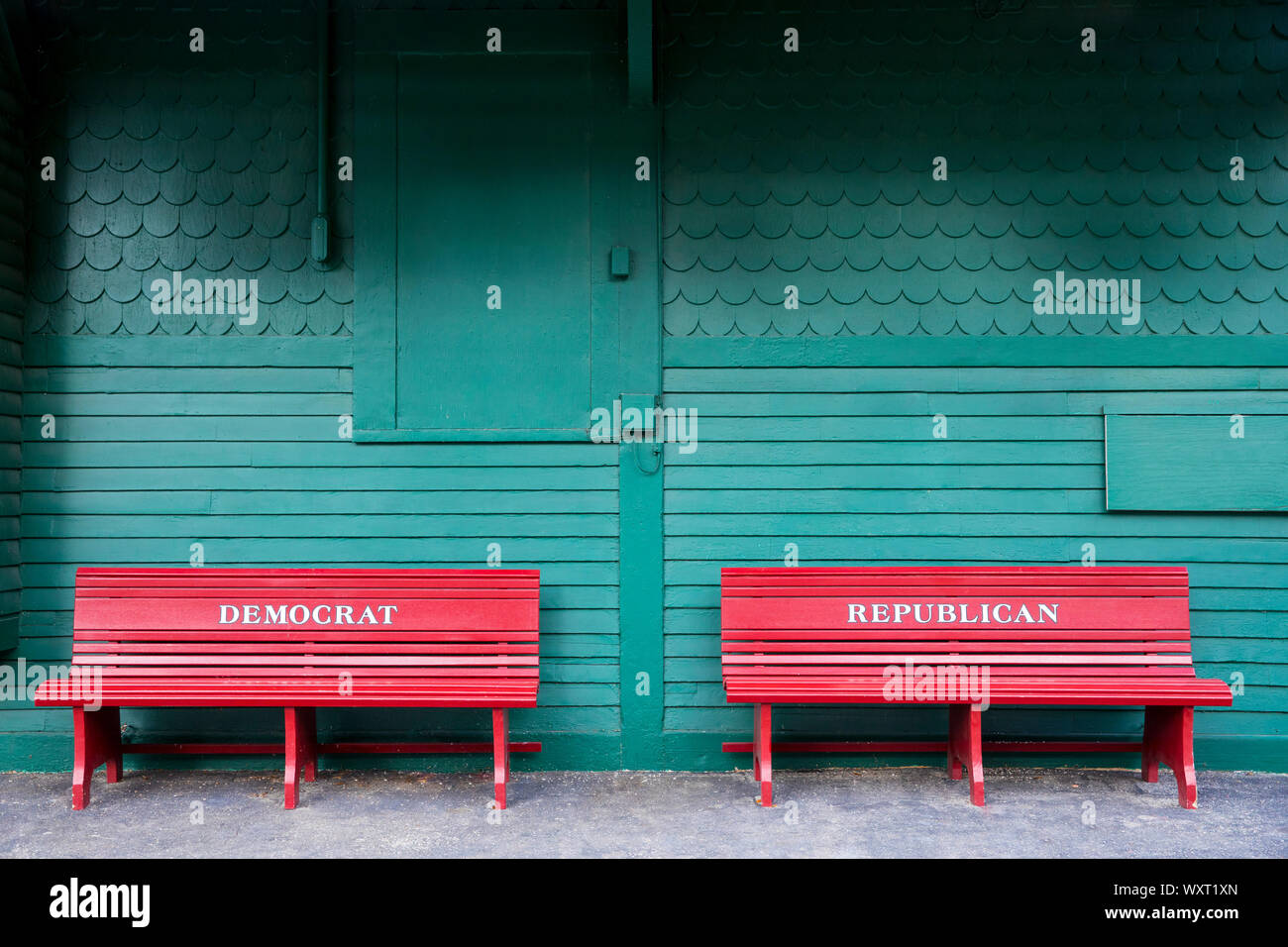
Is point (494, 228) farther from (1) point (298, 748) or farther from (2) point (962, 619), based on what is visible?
(2) point (962, 619)

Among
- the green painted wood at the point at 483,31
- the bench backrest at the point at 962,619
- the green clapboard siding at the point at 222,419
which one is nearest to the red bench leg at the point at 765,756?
the bench backrest at the point at 962,619

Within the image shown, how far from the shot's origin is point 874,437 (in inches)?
177

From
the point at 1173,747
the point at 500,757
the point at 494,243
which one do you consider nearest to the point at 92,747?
the point at 500,757

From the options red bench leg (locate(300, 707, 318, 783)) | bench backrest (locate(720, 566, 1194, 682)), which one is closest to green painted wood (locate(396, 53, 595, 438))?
bench backrest (locate(720, 566, 1194, 682))

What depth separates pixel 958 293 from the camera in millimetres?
4508

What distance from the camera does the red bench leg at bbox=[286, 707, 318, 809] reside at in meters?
3.87

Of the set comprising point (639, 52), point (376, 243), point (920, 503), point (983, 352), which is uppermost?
point (639, 52)

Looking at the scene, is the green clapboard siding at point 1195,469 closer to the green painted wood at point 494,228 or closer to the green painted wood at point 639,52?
the green painted wood at point 494,228

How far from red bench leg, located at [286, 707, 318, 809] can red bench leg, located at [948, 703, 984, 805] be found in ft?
9.87

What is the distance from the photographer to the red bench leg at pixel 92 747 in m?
3.90

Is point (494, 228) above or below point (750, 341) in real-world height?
above

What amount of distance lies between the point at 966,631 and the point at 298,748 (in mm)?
3162

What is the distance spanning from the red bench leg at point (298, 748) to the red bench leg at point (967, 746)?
3009 millimetres

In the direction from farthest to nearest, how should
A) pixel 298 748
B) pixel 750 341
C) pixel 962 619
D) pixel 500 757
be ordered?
pixel 750 341
pixel 962 619
pixel 298 748
pixel 500 757
